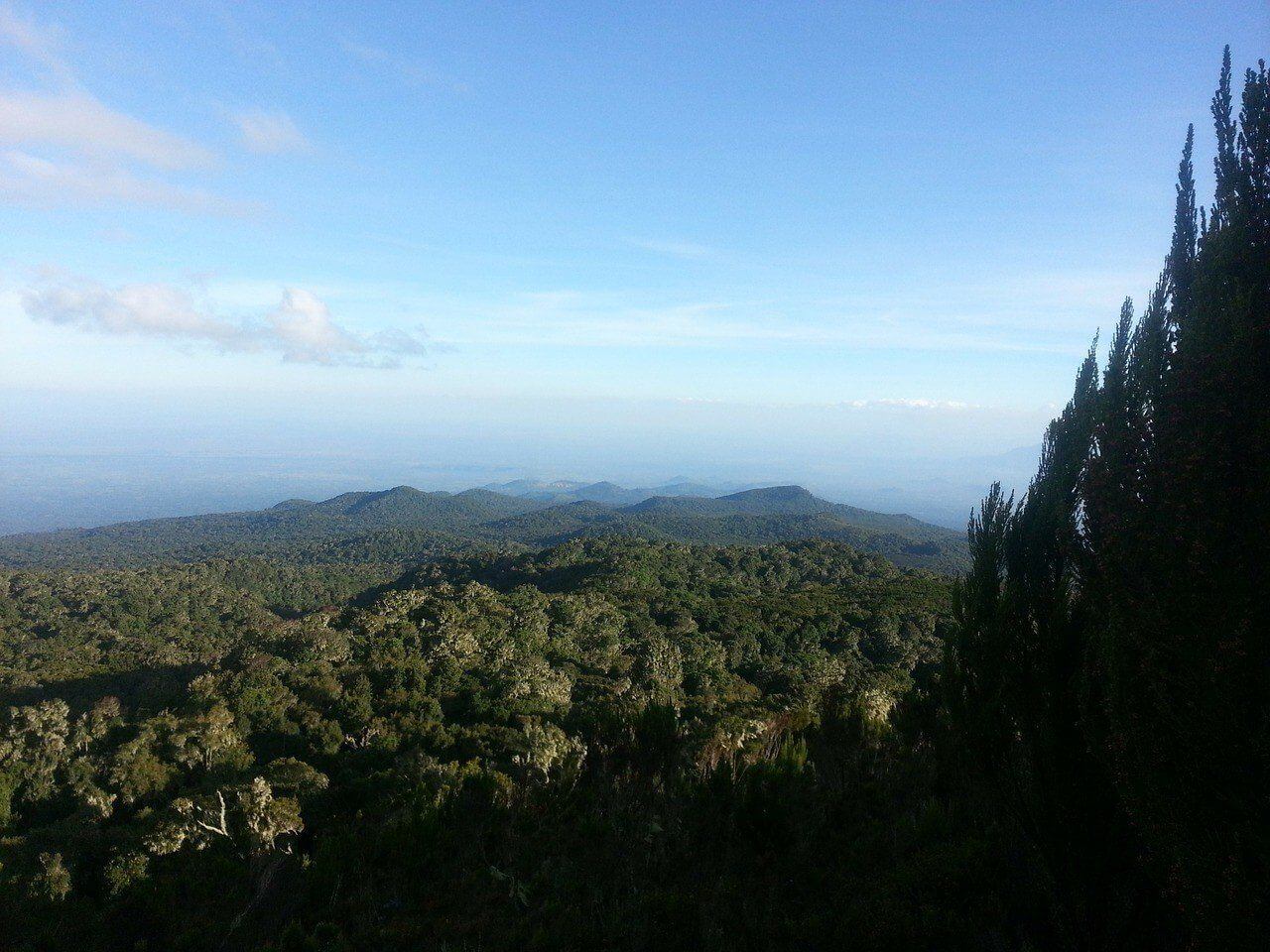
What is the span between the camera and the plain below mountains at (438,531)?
294 ft

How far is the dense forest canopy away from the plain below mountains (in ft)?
236

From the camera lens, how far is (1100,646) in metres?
3.66

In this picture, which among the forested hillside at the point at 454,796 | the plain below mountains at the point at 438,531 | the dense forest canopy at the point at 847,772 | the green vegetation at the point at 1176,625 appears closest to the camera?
the green vegetation at the point at 1176,625

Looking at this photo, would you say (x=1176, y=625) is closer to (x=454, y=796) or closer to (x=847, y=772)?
(x=847, y=772)

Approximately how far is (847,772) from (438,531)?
11239 centimetres

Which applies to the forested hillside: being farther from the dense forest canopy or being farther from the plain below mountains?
the plain below mountains

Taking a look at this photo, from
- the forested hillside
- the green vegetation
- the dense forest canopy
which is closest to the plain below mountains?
the forested hillside

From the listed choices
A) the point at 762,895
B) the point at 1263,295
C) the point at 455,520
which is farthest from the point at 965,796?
the point at 455,520

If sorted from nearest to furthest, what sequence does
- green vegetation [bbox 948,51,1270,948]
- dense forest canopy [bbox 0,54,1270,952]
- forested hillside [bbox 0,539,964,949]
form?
green vegetation [bbox 948,51,1270,948]
dense forest canopy [bbox 0,54,1270,952]
forested hillside [bbox 0,539,964,949]

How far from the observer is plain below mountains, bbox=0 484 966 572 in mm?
89562

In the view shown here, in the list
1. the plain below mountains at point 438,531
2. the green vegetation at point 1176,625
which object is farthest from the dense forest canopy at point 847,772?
the plain below mountains at point 438,531

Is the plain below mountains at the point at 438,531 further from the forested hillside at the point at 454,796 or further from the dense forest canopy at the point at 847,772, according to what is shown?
the dense forest canopy at the point at 847,772

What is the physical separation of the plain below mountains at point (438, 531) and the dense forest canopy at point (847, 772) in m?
71.8

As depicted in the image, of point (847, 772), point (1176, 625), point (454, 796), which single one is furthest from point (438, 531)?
point (1176, 625)
